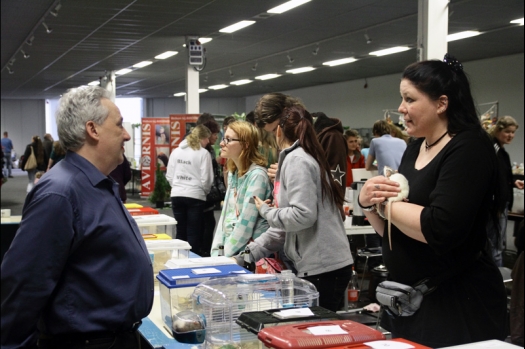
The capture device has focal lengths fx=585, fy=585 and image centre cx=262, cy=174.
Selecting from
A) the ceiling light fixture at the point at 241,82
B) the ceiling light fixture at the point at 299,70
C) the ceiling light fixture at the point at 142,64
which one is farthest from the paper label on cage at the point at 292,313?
the ceiling light fixture at the point at 299,70

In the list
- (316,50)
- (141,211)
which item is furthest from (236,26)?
(141,211)

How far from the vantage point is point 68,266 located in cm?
155

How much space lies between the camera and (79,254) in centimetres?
155

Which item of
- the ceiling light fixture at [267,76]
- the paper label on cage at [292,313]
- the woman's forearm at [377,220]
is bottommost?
the paper label on cage at [292,313]

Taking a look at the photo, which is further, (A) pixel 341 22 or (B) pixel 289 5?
(A) pixel 341 22

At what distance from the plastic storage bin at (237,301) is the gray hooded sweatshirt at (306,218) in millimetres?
295

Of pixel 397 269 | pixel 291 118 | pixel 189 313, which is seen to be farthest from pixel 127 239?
pixel 291 118

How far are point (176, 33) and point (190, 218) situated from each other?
320 centimetres

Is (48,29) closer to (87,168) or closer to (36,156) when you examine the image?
(36,156)

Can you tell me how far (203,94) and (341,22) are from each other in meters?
2.02

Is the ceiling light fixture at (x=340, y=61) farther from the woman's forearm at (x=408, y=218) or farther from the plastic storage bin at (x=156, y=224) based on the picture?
the woman's forearm at (x=408, y=218)

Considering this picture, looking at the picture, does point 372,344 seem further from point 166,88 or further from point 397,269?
point 166,88

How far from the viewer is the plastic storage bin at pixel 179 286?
82.9 inches

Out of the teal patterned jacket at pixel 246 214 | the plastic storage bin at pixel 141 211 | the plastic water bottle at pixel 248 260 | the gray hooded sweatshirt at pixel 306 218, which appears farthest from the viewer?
the plastic storage bin at pixel 141 211
